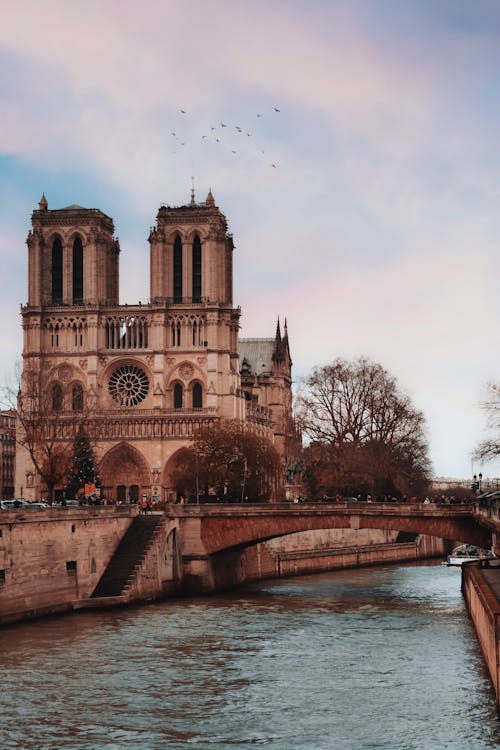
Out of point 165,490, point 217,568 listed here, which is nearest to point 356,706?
point 217,568

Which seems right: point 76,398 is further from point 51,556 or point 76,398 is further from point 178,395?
point 51,556

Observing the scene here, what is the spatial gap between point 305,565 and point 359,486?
20199 mm

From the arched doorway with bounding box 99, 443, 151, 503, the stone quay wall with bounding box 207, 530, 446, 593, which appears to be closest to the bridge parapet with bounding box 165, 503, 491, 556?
the stone quay wall with bounding box 207, 530, 446, 593

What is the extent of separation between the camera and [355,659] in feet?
131

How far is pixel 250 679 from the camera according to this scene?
37.1 meters

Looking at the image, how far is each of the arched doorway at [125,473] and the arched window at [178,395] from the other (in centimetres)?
529

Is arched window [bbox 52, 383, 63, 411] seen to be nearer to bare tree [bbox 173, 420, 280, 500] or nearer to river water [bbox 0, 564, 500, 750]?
bare tree [bbox 173, 420, 280, 500]

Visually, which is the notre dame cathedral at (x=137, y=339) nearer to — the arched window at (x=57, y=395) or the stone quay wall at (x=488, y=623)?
the arched window at (x=57, y=395)

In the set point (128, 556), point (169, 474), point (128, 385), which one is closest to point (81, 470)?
point (169, 474)

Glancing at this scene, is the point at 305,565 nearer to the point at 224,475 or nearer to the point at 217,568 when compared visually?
the point at 217,568

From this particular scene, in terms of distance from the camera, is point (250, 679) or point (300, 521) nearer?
point (250, 679)

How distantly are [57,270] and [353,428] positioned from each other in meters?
32.4

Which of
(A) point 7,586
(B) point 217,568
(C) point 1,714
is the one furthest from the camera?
(B) point 217,568

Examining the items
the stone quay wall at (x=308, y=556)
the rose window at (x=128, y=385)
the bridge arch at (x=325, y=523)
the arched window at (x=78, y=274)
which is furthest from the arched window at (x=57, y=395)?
the bridge arch at (x=325, y=523)
